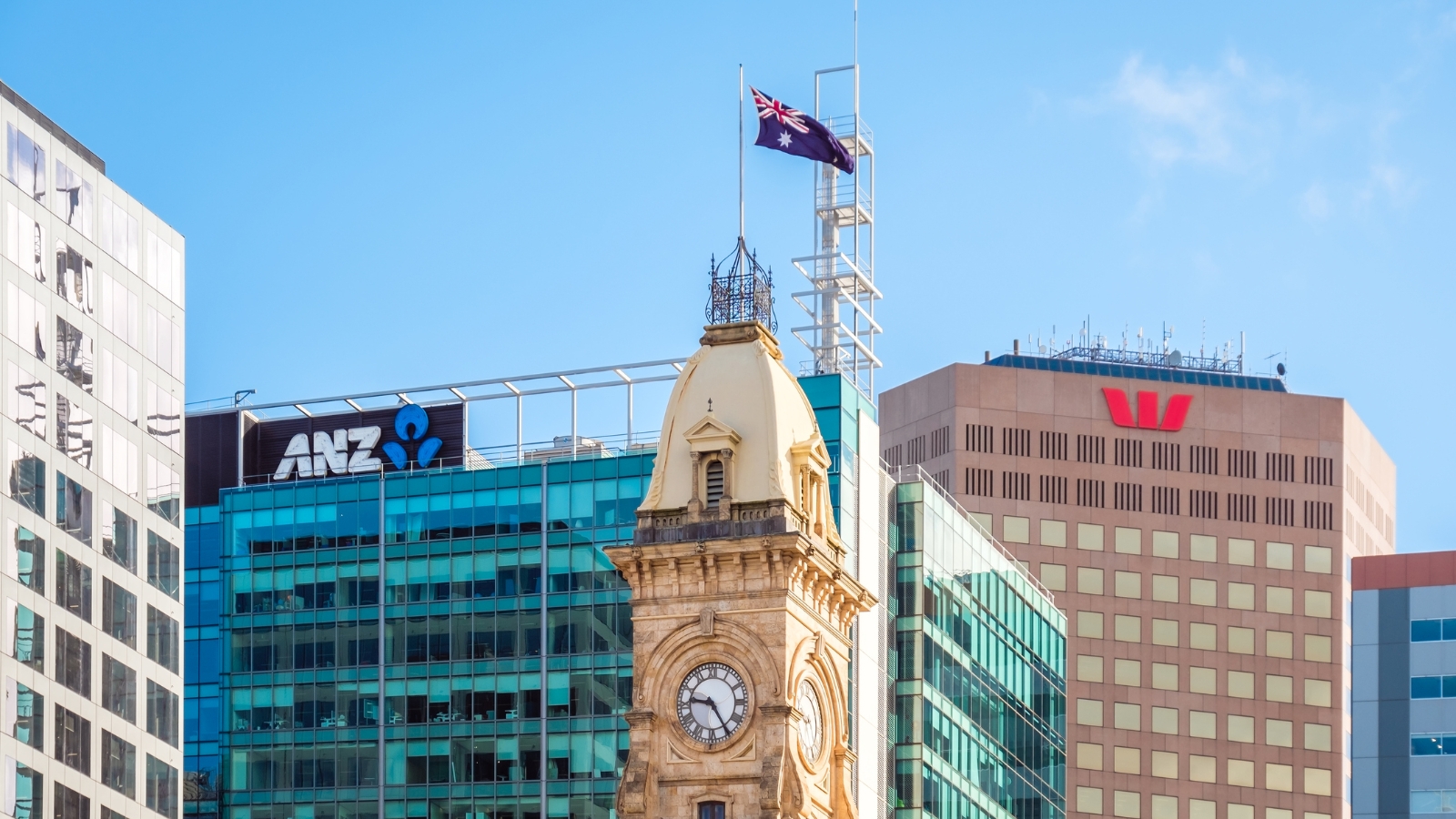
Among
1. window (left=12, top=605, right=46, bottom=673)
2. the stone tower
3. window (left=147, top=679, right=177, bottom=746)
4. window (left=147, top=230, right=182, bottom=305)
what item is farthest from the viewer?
window (left=147, top=230, right=182, bottom=305)

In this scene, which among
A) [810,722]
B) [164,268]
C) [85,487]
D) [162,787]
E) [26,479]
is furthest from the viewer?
[164,268]

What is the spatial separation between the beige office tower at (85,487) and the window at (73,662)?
0.21ft

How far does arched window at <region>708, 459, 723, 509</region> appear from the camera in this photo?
8900 cm

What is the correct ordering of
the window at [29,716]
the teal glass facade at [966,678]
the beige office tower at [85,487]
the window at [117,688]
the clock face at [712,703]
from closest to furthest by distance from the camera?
the clock face at [712,703]
the window at [29,716]
the beige office tower at [85,487]
the window at [117,688]
the teal glass facade at [966,678]

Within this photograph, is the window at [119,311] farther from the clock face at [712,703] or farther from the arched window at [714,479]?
the clock face at [712,703]

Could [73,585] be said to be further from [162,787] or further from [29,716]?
[162,787]

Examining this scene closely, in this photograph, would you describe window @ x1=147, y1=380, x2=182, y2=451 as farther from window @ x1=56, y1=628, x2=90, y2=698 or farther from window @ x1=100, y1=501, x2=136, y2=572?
window @ x1=56, y1=628, x2=90, y2=698

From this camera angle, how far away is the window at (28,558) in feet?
312

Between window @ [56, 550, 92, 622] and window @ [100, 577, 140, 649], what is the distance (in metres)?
1.01

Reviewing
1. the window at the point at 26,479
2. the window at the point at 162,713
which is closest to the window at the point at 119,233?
the window at the point at 26,479

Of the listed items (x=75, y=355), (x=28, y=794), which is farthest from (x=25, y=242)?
(x=28, y=794)

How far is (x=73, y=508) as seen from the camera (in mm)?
98812

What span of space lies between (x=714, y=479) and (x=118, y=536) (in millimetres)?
23315

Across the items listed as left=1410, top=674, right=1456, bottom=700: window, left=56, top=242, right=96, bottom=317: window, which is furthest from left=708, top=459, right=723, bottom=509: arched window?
left=1410, top=674, right=1456, bottom=700: window
